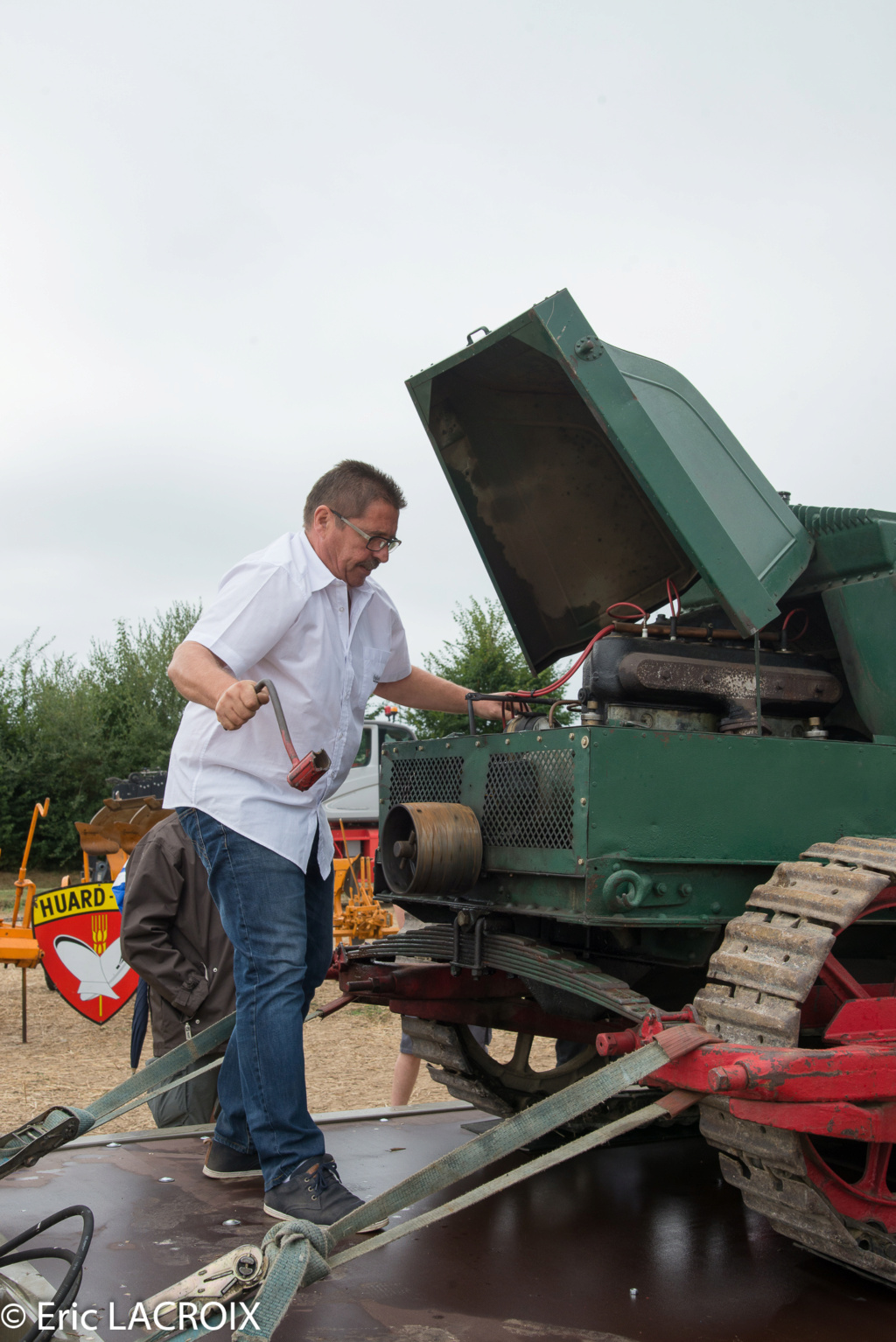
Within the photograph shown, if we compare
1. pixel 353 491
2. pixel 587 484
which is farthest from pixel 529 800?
pixel 587 484

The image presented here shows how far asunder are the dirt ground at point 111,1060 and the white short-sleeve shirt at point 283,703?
3.40m

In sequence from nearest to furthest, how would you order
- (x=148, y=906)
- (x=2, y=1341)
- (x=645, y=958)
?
1. (x=2, y=1341)
2. (x=645, y=958)
3. (x=148, y=906)

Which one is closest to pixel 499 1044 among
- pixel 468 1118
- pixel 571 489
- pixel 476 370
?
pixel 468 1118

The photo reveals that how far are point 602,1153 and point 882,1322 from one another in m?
1.57

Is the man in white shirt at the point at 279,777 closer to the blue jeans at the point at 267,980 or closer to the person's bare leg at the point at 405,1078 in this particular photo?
the blue jeans at the point at 267,980

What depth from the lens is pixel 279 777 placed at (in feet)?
10.6

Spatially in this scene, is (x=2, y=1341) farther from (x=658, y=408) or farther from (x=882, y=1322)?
(x=658, y=408)

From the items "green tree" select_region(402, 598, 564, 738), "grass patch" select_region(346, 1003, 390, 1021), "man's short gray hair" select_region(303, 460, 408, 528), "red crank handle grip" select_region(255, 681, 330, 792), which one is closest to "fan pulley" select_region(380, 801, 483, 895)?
"red crank handle grip" select_region(255, 681, 330, 792)

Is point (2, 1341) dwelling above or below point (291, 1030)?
below

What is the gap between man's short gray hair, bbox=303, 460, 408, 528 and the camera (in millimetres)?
3404

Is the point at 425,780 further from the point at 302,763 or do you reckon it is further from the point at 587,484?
the point at 587,484

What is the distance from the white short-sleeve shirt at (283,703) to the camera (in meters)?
3.15

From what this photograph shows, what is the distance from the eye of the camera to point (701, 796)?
2.95 m

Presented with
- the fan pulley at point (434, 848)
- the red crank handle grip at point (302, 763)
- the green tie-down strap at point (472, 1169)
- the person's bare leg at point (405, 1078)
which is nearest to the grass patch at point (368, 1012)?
the person's bare leg at point (405, 1078)
